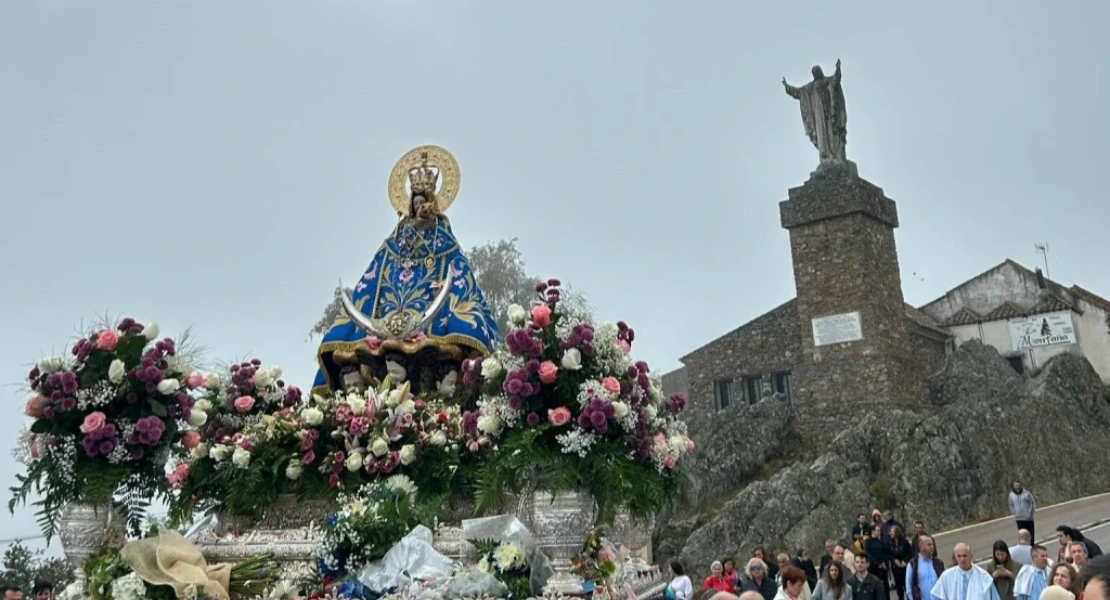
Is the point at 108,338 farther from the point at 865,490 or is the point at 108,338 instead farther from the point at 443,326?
the point at 865,490

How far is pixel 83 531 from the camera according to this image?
6.53m

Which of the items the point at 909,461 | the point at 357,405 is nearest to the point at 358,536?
the point at 357,405

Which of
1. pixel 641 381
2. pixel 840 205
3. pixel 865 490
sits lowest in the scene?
pixel 865 490

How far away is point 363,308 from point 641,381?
158 inches

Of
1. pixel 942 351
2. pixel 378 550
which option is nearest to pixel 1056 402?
pixel 942 351

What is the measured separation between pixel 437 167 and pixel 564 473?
5.46m

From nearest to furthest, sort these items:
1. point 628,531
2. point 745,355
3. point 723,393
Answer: point 628,531 < point 745,355 < point 723,393

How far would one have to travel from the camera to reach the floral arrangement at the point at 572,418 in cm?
594

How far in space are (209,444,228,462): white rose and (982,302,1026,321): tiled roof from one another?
3355 cm

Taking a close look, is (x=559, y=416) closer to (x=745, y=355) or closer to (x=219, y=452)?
(x=219, y=452)

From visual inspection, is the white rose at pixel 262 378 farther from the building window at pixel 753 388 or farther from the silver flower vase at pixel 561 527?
the building window at pixel 753 388

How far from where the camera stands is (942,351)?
108ft

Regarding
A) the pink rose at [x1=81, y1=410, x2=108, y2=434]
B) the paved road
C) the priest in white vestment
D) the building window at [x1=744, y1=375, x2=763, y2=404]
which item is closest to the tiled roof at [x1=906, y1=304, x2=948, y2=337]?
the building window at [x1=744, y1=375, x2=763, y2=404]

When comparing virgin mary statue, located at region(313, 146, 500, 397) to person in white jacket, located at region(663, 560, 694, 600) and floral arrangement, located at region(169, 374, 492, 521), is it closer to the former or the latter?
floral arrangement, located at region(169, 374, 492, 521)
